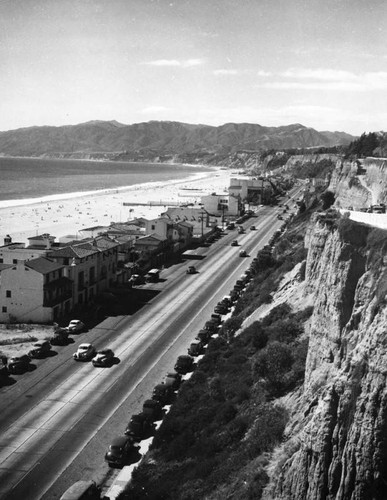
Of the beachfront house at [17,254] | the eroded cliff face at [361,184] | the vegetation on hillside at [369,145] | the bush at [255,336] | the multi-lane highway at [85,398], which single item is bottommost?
the multi-lane highway at [85,398]

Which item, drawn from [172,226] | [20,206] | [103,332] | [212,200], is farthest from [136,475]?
[20,206]

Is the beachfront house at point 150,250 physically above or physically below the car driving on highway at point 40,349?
above

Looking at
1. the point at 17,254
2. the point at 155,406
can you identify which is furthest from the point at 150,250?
the point at 155,406

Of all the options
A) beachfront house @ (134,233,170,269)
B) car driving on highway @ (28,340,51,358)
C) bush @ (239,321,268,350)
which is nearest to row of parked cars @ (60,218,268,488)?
bush @ (239,321,268,350)

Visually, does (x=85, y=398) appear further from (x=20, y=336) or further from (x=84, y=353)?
(x=20, y=336)

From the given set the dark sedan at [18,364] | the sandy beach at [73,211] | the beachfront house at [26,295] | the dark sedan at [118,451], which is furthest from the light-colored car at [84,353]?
the sandy beach at [73,211]

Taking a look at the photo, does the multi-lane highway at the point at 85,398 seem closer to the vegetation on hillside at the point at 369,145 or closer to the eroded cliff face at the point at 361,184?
the eroded cliff face at the point at 361,184

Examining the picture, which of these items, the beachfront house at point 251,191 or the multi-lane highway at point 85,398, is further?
the beachfront house at point 251,191
